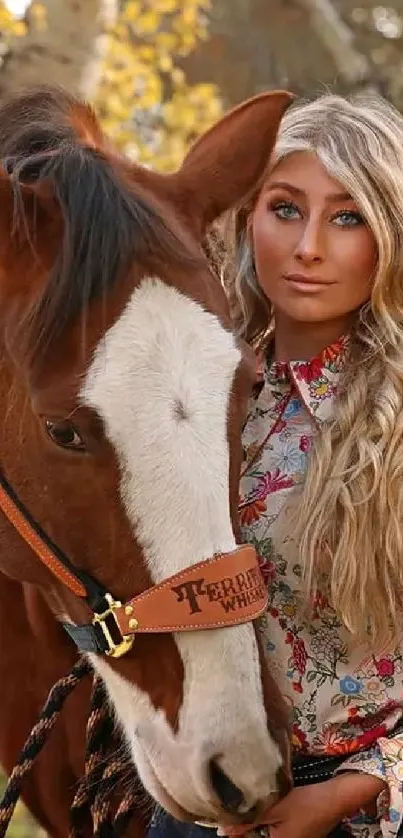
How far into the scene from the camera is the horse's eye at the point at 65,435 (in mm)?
1734

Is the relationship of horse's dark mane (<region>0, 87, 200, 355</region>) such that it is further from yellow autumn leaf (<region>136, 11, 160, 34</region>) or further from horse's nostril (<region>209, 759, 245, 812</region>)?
yellow autumn leaf (<region>136, 11, 160, 34</region>)

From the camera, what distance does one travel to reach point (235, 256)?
2.35 m

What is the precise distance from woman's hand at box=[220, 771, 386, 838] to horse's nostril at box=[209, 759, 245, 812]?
0.20 metres

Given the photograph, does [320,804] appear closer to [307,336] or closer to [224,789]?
[224,789]

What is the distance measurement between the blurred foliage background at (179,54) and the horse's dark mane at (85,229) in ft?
2.22

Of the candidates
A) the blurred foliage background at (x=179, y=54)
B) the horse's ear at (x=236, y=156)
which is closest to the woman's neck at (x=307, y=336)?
the horse's ear at (x=236, y=156)

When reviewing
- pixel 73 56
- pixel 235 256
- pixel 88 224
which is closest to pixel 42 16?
pixel 73 56

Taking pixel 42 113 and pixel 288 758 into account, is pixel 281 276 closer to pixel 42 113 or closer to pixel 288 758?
pixel 42 113

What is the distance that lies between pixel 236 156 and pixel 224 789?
3.64 ft

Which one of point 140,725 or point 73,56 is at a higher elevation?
point 73,56

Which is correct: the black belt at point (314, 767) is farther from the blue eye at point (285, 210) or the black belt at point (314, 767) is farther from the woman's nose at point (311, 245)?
the blue eye at point (285, 210)

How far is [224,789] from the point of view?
1.67 meters

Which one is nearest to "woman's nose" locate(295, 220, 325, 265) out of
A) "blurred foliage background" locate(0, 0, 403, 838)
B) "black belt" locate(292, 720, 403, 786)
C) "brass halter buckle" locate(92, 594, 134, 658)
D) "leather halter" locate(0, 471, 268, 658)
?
"blurred foliage background" locate(0, 0, 403, 838)

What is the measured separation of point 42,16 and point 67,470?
5032mm
